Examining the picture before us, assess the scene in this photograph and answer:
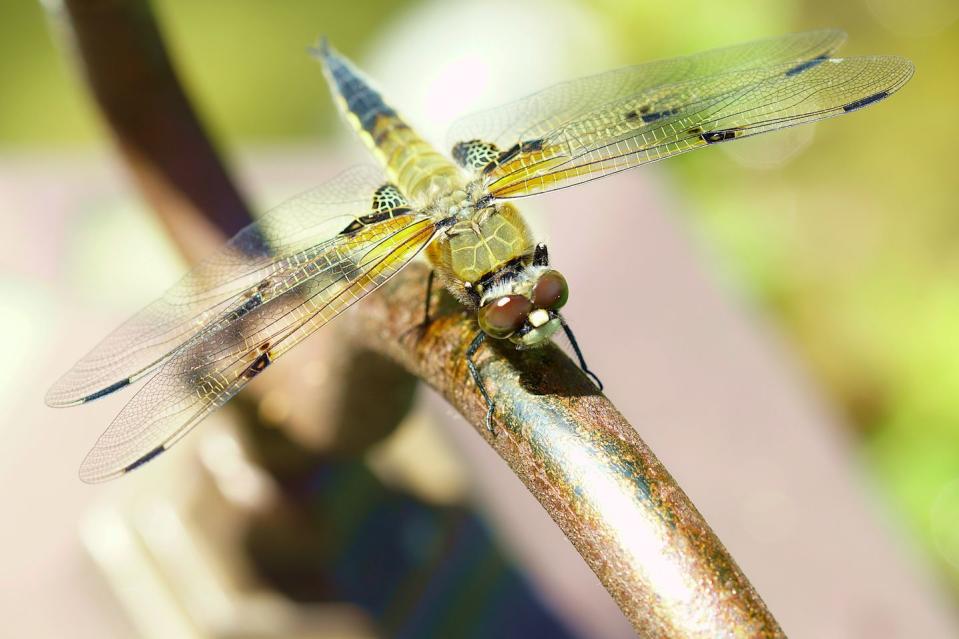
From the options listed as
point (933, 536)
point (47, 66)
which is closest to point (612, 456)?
point (933, 536)

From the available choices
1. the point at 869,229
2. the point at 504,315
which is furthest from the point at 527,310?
the point at 869,229

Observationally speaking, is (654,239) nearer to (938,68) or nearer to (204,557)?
(204,557)

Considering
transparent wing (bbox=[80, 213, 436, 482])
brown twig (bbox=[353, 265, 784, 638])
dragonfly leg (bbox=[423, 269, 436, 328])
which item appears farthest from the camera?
transparent wing (bbox=[80, 213, 436, 482])

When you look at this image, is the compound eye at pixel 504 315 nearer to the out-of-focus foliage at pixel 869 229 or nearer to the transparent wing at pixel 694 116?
the transparent wing at pixel 694 116

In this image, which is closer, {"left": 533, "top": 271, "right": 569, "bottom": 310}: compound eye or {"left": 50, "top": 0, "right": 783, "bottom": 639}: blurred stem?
{"left": 50, "top": 0, "right": 783, "bottom": 639}: blurred stem

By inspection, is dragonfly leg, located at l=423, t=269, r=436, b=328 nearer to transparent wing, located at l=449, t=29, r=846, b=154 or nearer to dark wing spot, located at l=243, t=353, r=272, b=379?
dark wing spot, located at l=243, t=353, r=272, b=379

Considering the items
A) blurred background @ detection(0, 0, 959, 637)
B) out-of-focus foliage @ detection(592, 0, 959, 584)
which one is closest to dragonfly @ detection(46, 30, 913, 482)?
blurred background @ detection(0, 0, 959, 637)

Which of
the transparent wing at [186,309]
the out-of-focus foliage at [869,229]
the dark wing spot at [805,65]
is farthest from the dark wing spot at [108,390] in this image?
the out-of-focus foliage at [869,229]
